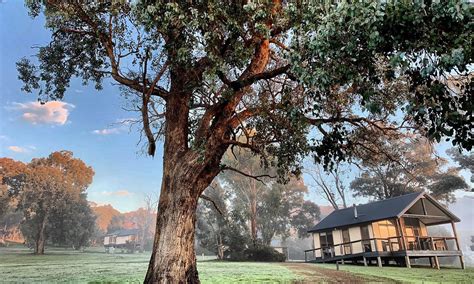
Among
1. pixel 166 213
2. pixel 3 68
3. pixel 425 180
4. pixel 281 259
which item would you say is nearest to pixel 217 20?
pixel 166 213

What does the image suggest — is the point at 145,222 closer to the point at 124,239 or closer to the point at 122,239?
the point at 124,239

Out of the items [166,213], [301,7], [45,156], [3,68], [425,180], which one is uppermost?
[3,68]

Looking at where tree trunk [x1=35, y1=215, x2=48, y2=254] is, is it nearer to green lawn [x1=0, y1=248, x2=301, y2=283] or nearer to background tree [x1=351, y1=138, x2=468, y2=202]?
green lawn [x1=0, y1=248, x2=301, y2=283]

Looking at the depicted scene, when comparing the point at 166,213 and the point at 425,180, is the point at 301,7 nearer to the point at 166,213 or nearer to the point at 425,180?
the point at 166,213

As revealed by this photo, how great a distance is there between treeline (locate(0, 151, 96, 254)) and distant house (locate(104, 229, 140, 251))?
385 inches

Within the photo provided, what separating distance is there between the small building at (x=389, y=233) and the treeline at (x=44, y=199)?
20452mm

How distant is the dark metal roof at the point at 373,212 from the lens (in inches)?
733

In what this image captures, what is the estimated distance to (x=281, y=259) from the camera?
2391 cm

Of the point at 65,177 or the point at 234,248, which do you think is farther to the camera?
the point at 65,177

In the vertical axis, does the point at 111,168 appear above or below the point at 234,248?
above

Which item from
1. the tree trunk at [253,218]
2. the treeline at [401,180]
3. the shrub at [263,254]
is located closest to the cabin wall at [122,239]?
the tree trunk at [253,218]

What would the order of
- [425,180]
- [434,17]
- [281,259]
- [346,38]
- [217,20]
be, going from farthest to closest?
[425,180], [281,259], [217,20], [346,38], [434,17]

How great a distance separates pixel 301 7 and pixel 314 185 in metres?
29.9

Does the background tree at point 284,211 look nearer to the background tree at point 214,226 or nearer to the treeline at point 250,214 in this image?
the treeline at point 250,214
